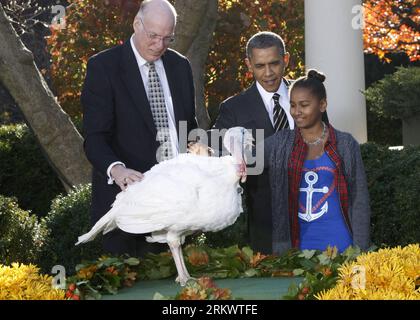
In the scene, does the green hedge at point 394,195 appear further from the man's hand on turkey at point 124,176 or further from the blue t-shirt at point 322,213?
the man's hand on turkey at point 124,176

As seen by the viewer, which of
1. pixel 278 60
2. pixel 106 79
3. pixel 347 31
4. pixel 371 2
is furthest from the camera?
pixel 371 2

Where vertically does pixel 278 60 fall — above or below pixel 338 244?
above

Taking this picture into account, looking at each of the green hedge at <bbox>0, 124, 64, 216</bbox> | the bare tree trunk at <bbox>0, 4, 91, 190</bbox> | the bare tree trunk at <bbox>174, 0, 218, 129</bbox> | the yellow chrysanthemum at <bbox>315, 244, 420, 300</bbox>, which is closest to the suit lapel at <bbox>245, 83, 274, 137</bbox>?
the yellow chrysanthemum at <bbox>315, 244, 420, 300</bbox>

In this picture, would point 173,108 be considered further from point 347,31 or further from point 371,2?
point 371,2

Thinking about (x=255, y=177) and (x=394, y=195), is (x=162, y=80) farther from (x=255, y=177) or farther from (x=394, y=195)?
(x=394, y=195)

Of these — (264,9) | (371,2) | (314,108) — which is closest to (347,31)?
(314,108)

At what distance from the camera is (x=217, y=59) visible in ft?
36.6

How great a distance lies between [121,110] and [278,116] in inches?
31.9

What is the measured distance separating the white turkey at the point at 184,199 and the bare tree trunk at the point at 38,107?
4219mm

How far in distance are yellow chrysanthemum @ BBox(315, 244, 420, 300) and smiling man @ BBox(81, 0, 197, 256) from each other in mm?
1262

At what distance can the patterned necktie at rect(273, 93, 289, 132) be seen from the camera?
4.51 metres

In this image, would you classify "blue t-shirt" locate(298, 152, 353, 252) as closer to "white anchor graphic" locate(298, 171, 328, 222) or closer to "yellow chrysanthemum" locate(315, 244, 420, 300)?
"white anchor graphic" locate(298, 171, 328, 222)

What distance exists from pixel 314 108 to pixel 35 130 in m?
3.92

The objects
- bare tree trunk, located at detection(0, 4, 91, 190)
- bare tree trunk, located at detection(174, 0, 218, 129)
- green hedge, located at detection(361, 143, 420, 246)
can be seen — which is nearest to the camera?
green hedge, located at detection(361, 143, 420, 246)
